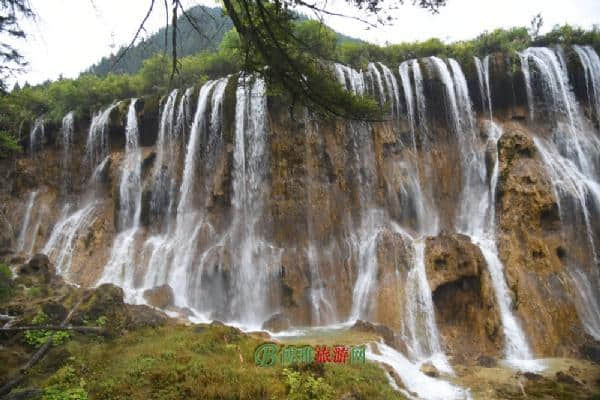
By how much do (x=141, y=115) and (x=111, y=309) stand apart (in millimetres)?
14344

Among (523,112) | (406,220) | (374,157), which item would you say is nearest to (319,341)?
(406,220)

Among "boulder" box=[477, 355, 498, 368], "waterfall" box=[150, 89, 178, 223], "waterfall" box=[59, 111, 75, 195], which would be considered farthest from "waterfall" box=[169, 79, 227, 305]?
"boulder" box=[477, 355, 498, 368]

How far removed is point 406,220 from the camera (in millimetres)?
17141

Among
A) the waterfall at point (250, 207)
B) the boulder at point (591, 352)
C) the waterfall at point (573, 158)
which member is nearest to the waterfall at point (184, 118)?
the waterfall at point (250, 207)

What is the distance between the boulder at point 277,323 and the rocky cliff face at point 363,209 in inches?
2.1

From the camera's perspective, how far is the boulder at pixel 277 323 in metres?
13.2

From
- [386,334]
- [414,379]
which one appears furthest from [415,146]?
[414,379]

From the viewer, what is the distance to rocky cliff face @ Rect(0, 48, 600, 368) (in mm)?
→ 13094

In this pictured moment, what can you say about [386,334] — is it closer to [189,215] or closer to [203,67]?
[189,215]

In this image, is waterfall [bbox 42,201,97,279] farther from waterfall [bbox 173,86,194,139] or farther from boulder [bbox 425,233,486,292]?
boulder [bbox 425,233,486,292]

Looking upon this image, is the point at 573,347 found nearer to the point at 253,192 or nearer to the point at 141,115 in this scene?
the point at 253,192

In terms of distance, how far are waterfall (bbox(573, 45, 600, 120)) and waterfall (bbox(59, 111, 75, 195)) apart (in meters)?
27.1

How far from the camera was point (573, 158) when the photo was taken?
55.6 feet

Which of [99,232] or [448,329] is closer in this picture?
[448,329]
